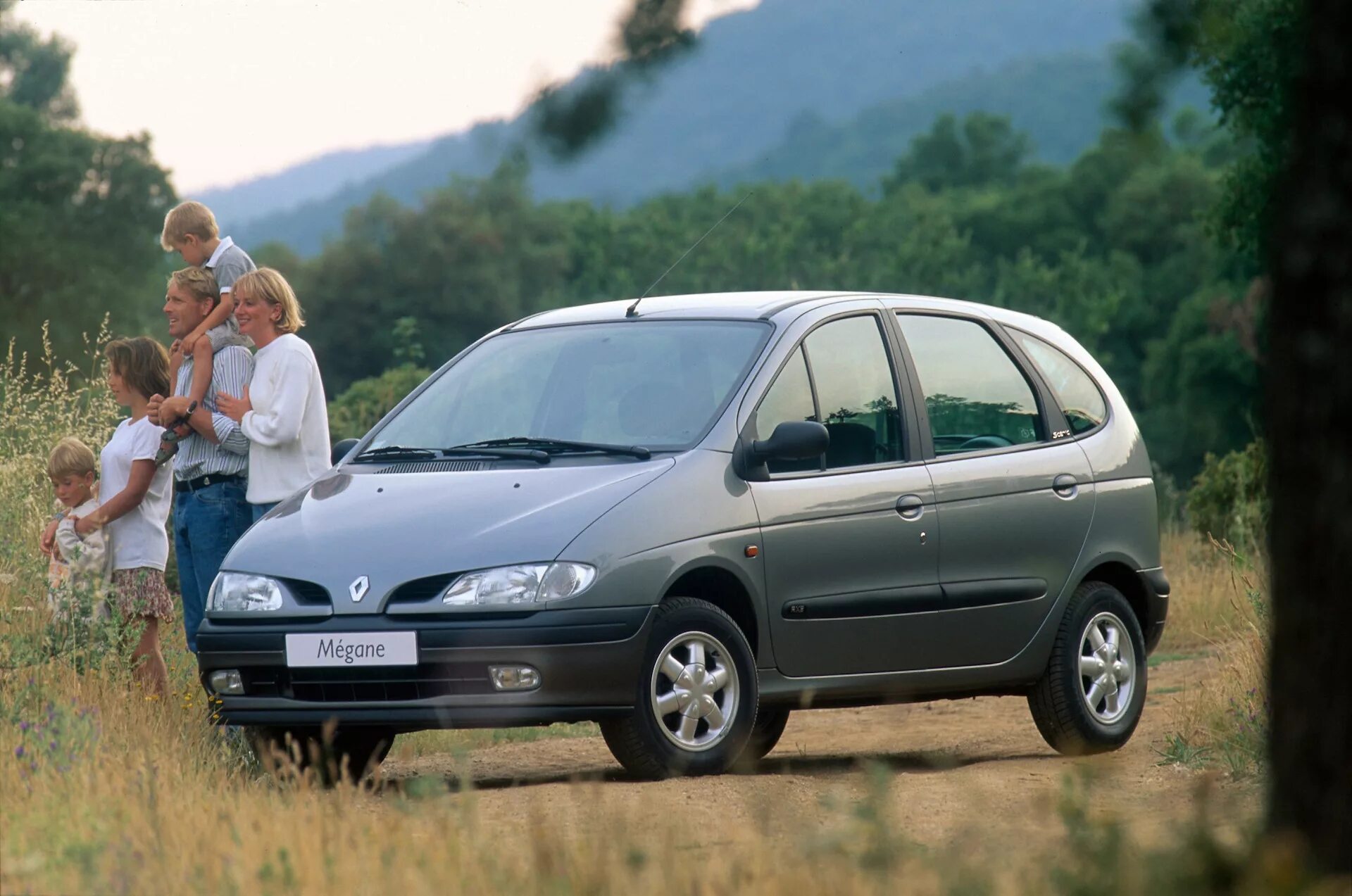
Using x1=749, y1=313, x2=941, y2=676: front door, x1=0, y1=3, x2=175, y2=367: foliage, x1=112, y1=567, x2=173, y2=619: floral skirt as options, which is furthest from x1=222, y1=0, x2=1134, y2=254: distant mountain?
x1=0, y1=3, x2=175, y2=367: foliage

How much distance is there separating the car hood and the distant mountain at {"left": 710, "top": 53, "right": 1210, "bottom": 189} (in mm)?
109325

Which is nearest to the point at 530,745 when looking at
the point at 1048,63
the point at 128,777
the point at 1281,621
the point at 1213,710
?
the point at 1213,710

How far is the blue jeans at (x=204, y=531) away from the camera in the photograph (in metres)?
8.98

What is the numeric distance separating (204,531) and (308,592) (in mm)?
1817

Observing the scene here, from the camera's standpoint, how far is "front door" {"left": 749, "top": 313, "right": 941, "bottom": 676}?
7.89m

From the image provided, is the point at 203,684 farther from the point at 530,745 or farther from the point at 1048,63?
the point at 1048,63

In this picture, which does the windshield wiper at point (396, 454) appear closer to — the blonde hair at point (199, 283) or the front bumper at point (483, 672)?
the front bumper at point (483, 672)

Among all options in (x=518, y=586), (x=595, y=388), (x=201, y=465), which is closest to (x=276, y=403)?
(x=201, y=465)

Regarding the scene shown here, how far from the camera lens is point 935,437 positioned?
342 inches

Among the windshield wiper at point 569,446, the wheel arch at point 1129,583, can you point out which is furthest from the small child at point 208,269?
the wheel arch at point 1129,583

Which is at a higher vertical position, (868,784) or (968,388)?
(968,388)

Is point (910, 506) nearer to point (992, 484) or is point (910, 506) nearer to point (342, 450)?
point (992, 484)

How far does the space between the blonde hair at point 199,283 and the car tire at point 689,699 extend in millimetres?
3037

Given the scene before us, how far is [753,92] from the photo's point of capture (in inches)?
5172
